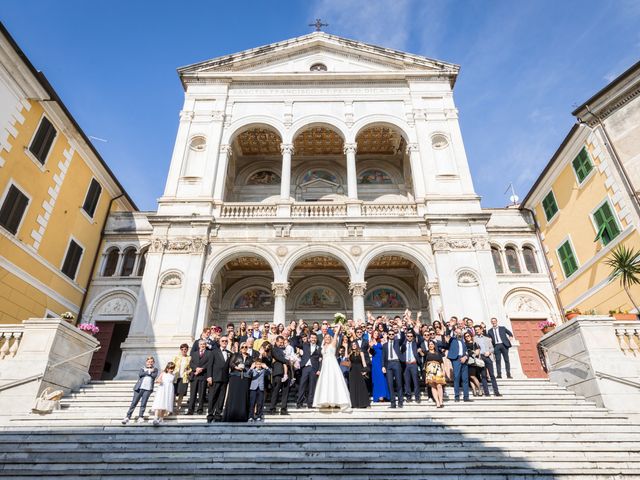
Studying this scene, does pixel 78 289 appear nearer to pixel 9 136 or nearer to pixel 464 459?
pixel 9 136

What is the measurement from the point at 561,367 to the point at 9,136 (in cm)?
1964

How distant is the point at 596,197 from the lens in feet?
53.5

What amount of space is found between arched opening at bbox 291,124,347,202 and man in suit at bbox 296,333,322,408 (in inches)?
508

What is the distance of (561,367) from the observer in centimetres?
1038

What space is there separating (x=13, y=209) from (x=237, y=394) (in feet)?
41.6

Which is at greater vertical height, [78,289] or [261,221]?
[261,221]

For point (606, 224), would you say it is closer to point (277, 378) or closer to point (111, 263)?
point (277, 378)

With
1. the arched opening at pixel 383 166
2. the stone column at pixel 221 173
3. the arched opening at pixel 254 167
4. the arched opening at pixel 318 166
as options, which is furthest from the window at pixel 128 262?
the arched opening at pixel 383 166

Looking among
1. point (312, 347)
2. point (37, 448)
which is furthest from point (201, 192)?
point (37, 448)

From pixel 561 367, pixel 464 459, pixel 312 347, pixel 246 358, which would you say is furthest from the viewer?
pixel 561 367

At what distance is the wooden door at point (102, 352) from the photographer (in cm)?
1819

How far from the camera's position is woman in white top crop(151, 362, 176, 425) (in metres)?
7.86

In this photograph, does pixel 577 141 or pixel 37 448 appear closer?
pixel 37 448

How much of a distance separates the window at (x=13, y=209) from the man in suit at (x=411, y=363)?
1475cm
